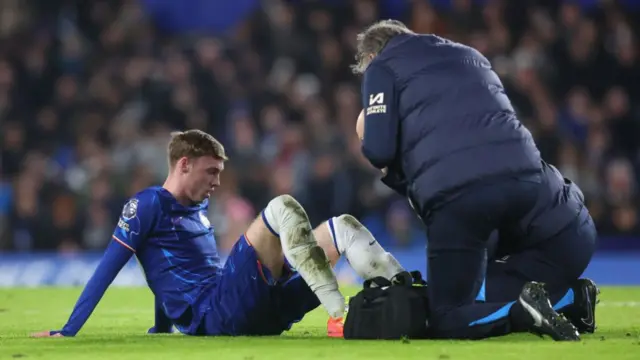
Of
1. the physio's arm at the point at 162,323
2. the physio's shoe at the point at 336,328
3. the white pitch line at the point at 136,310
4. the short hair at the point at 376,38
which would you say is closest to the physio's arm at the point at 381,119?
the short hair at the point at 376,38

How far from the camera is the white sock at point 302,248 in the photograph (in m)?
6.16

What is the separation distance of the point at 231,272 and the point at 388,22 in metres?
1.59

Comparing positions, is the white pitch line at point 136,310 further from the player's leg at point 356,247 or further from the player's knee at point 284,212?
the player's knee at point 284,212

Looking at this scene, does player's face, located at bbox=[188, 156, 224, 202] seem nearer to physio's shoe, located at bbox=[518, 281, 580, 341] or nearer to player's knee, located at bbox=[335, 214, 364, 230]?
player's knee, located at bbox=[335, 214, 364, 230]

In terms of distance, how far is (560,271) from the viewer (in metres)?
6.34

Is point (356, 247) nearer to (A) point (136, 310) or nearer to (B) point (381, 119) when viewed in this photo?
(B) point (381, 119)

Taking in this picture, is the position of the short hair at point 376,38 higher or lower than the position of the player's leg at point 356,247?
higher

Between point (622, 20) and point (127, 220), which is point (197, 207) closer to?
point (127, 220)

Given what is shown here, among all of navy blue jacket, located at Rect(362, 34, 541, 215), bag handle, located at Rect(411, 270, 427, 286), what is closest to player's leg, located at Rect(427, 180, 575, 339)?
navy blue jacket, located at Rect(362, 34, 541, 215)

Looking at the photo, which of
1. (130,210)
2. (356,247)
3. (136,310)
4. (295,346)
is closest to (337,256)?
(356,247)

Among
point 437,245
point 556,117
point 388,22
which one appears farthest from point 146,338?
point 556,117

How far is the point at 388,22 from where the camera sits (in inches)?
249

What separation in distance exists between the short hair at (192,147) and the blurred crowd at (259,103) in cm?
727

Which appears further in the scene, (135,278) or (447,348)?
(135,278)
